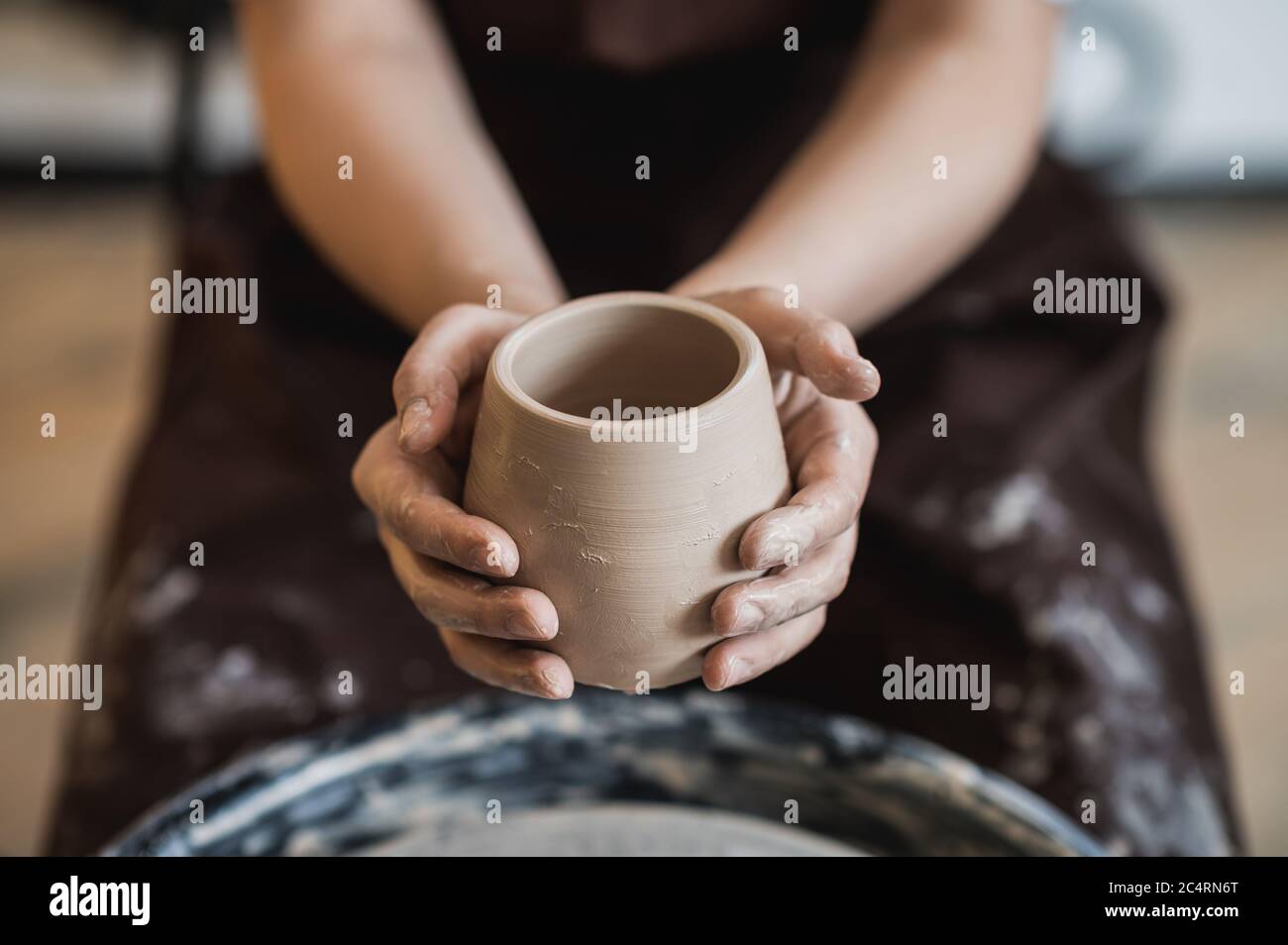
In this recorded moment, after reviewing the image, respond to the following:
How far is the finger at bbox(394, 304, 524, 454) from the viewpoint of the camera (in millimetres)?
478

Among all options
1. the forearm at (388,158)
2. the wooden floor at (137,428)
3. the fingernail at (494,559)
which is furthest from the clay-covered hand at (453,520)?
the wooden floor at (137,428)

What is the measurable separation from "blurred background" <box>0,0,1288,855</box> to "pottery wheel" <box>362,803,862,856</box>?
88cm

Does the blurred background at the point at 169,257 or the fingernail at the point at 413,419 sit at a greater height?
the fingernail at the point at 413,419

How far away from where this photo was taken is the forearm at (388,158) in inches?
27.1

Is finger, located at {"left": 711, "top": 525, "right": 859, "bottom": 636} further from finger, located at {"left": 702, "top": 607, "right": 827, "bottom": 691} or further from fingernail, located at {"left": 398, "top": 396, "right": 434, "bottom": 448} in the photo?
fingernail, located at {"left": 398, "top": 396, "right": 434, "bottom": 448}

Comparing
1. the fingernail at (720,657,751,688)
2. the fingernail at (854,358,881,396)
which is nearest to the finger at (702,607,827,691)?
the fingernail at (720,657,751,688)

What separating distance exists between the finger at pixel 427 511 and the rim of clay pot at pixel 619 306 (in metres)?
0.05

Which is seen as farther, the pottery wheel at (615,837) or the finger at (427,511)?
the pottery wheel at (615,837)

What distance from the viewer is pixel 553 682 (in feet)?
→ 1.54

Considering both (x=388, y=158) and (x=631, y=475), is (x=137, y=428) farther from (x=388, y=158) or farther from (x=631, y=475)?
(x=631, y=475)

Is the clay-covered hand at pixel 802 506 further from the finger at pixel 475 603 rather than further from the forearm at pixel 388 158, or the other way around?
the forearm at pixel 388 158

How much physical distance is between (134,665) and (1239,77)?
1864mm
